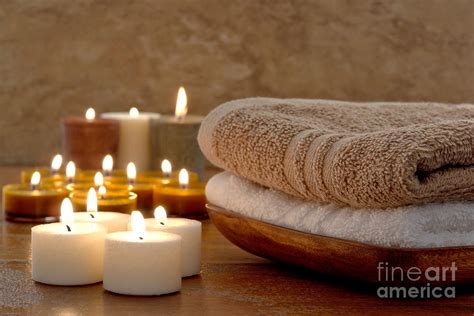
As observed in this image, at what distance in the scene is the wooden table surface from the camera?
765 millimetres

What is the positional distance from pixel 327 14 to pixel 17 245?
921mm

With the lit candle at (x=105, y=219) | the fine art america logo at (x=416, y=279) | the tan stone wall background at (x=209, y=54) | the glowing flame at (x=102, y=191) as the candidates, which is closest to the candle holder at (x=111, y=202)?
the glowing flame at (x=102, y=191)

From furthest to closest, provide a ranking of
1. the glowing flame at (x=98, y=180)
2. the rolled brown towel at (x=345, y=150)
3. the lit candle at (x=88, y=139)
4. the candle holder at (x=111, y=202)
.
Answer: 1. the lit candle at (x=88, y=139)
2. the glowing flame at (x=98, y=180)
3. the candle holder at (x=111, y=202)
4. the rolled brown towel at (x=345, y=150)

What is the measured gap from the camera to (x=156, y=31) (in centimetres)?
176

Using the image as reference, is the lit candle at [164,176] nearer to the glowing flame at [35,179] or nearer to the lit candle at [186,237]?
the glowing flame at [35,179]

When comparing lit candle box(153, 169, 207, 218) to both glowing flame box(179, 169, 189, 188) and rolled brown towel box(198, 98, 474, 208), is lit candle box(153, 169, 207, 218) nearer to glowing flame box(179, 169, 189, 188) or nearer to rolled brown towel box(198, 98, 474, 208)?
glowing flame box(179, 169, 189, 188)

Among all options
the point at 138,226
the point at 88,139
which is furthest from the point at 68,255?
the point at 88,139

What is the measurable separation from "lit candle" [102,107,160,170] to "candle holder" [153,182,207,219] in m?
0.24

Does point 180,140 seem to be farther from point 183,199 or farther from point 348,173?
point 348,173

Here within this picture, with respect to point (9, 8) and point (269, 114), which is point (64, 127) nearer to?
point (9, 8)

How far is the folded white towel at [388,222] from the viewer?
75 cm

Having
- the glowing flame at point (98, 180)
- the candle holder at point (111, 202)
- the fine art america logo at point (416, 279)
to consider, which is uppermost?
the glowing flame at point (98, 180)

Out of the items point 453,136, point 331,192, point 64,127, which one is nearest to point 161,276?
point 331,192

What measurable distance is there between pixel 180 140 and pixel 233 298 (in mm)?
628
